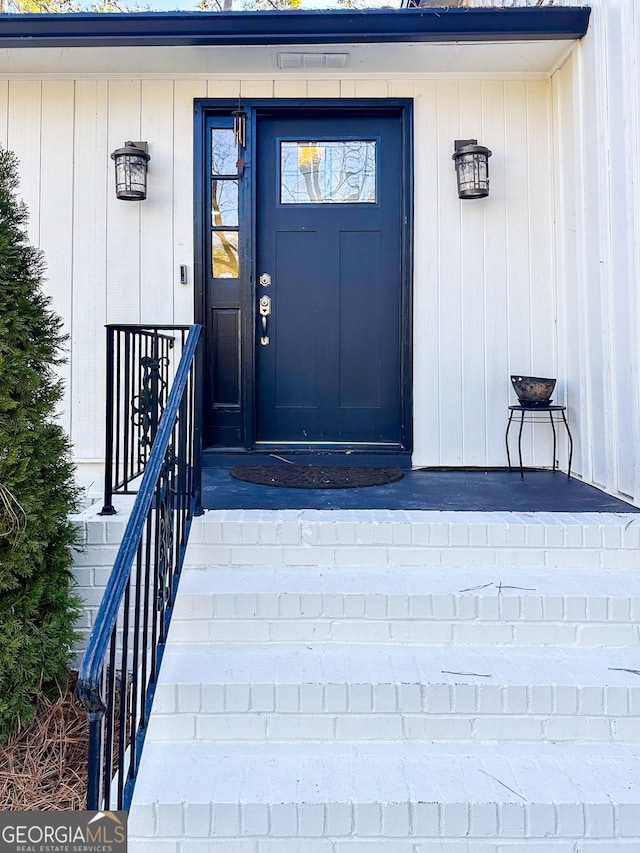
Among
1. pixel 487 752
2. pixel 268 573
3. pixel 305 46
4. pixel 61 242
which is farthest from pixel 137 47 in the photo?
pixel 487 752

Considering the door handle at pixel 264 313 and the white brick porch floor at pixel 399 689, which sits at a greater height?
the door handle at pixel 264 313

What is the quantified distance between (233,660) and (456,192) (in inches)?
117

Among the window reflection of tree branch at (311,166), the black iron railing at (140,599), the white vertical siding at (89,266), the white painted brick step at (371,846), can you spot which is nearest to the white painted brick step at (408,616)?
the black iron railing at (140,599)

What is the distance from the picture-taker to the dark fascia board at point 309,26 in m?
3.09

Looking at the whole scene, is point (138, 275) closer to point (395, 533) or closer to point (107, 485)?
point (107, 485)

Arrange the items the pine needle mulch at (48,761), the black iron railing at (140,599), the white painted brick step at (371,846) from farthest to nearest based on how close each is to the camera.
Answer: the pine needle mulch at (48,761) < the white painted brick step at (371,846) < the black iron railing at (140,599)

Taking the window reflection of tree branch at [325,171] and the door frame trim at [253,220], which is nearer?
the door frame trim at [253,220]

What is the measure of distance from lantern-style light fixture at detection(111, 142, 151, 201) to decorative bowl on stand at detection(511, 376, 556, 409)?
251 centimetres

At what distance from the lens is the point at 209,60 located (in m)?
3.39

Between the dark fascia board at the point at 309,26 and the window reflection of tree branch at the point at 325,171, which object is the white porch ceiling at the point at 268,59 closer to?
the dark fascia board at the point at 309,26

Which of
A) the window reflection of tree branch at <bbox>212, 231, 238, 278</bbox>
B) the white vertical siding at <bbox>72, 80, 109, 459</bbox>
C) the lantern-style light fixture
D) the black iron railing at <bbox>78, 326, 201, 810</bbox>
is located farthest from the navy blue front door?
the black iron railing at <bbox>78, 326, 201, 810</bbox>

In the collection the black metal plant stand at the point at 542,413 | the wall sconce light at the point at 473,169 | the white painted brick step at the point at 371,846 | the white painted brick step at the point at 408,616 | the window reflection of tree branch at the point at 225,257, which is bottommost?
the white painted brick step at the point at 371,846

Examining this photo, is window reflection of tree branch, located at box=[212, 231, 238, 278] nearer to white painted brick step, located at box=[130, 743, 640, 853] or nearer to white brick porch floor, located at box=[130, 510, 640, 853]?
white brick porch floor, located at box=[130, 510, 640, 853]

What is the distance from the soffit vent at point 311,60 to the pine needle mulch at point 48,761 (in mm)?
3346
